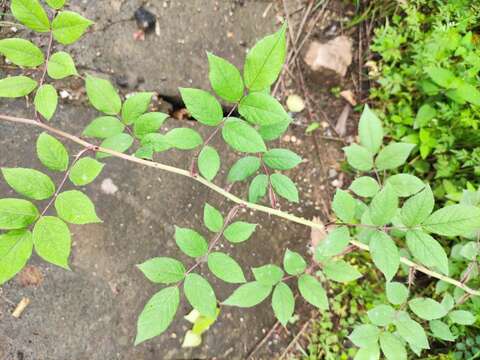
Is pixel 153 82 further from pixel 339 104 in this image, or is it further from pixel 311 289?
pixel 311 289

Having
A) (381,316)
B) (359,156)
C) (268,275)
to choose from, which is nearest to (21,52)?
(268,275)

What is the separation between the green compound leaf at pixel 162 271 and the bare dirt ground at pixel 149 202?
653mm

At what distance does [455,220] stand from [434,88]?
1.01m

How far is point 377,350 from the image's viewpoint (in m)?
1.35

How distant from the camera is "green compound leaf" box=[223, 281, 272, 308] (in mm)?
1350

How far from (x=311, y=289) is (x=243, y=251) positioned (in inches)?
25.4

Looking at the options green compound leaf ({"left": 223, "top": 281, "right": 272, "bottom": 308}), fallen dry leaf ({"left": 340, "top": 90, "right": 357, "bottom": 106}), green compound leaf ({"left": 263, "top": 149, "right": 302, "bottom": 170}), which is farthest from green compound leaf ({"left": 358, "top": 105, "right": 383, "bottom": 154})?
fallen dry leaf ({"left": 340, "top": 90, "right": 357, "bottom": 106})

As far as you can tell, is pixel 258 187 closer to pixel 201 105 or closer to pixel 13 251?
pixel 201 105

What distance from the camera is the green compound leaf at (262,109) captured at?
105cm

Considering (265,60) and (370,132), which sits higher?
(265,60)

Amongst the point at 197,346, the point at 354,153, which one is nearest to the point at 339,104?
the point at 354,153

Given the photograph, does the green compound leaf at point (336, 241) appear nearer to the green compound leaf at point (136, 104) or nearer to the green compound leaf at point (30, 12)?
the green compound leaf at point (136, 104)

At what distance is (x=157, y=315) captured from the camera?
112cm

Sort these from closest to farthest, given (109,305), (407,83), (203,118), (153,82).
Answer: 1. (203,118)
2. (109,305)
3. (153,82)
4. (407,83)
